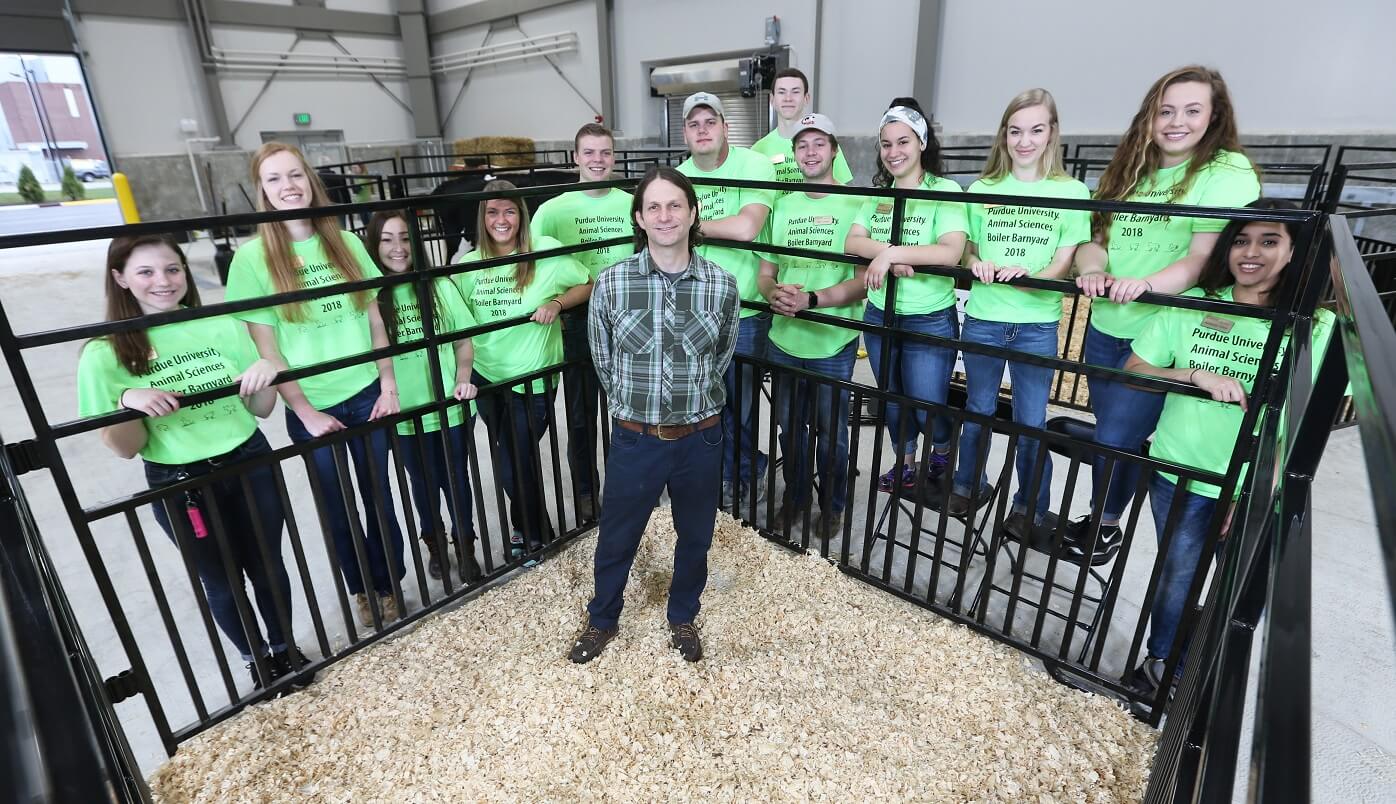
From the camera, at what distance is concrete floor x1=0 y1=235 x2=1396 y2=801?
235 cm

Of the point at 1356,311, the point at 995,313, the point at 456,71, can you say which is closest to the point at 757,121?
the point at 456,71

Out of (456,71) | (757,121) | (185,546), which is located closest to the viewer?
(185,546)

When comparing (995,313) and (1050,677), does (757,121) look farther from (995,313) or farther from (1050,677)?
(1050,677)

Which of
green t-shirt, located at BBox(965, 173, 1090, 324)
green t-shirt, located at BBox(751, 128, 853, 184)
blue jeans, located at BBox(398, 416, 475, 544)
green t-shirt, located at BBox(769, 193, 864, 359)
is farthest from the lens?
green t-shirt, located at BBox(751, 128, 853, 184)

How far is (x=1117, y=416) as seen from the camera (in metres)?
2.59

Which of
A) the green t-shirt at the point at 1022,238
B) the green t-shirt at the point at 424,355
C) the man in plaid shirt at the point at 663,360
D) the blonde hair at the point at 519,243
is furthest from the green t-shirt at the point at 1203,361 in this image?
the green t-shirt at the point at 424,355

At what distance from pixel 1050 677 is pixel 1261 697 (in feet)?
7.04

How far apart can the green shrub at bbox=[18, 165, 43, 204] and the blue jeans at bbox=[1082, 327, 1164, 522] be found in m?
19.9

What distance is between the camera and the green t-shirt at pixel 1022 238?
8.48ft

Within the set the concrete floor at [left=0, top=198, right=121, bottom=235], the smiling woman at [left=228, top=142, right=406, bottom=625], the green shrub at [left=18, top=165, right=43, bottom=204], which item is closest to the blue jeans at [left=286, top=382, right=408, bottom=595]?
the smiling woman at [left=228, top=142, right=406, bottom=625]

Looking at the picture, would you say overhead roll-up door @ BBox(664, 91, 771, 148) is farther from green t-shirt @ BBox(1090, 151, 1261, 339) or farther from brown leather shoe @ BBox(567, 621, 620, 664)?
brown leather shoe @ BBox(567, 621, 620, 664)

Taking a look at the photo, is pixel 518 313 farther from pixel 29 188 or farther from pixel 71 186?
pixel 29 188

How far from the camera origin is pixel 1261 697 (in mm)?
736

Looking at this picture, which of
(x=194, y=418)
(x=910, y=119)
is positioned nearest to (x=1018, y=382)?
(x=910, y=119)
